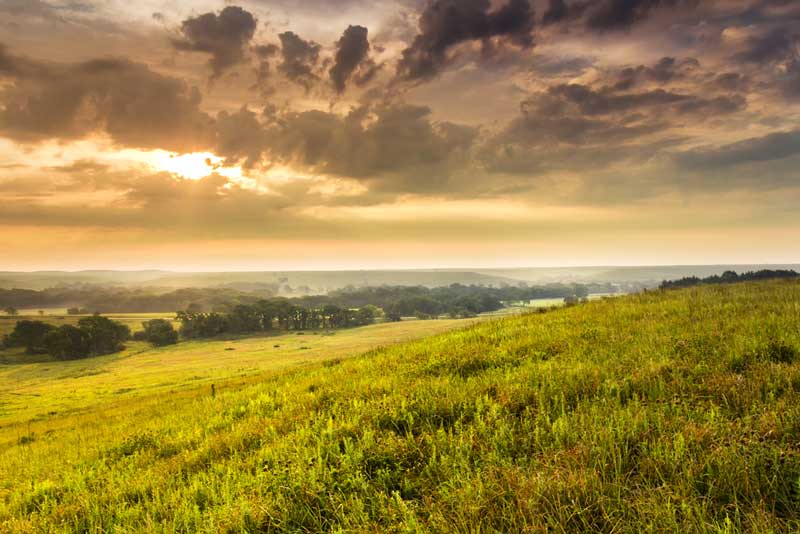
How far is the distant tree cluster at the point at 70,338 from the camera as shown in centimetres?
A: 12644

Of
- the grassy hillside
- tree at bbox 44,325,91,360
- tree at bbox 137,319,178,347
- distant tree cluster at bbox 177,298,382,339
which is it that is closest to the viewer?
the grassy hillside

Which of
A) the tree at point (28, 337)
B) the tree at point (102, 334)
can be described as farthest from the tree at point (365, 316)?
the tree at point (28, 337)

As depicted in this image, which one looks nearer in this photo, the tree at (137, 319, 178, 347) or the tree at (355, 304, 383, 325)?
the tree at (137, 319, 178, 347)

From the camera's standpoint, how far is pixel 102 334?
5202 inches

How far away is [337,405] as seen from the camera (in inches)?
291

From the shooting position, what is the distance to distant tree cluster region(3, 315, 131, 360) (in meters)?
126

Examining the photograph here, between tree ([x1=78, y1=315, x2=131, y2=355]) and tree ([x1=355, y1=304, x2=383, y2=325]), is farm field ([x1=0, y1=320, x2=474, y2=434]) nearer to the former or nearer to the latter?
tree ([x1=78, y1=315, x2=131, y2=355])

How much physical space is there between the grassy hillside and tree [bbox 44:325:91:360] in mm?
153775

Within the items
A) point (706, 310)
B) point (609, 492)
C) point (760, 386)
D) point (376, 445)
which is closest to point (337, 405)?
point (376, 445)

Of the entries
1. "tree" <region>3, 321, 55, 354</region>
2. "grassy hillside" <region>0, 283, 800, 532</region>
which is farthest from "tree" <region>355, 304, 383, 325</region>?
"grassy hillside" <region>0, 283, 800, 532</region>

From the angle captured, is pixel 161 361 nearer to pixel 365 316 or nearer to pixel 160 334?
pixel 160 334

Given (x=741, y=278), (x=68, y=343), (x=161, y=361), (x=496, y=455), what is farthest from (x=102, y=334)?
(x=741, y=278)

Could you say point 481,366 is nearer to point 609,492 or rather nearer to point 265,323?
point 609,492

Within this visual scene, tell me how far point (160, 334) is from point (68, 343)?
26.2 m
